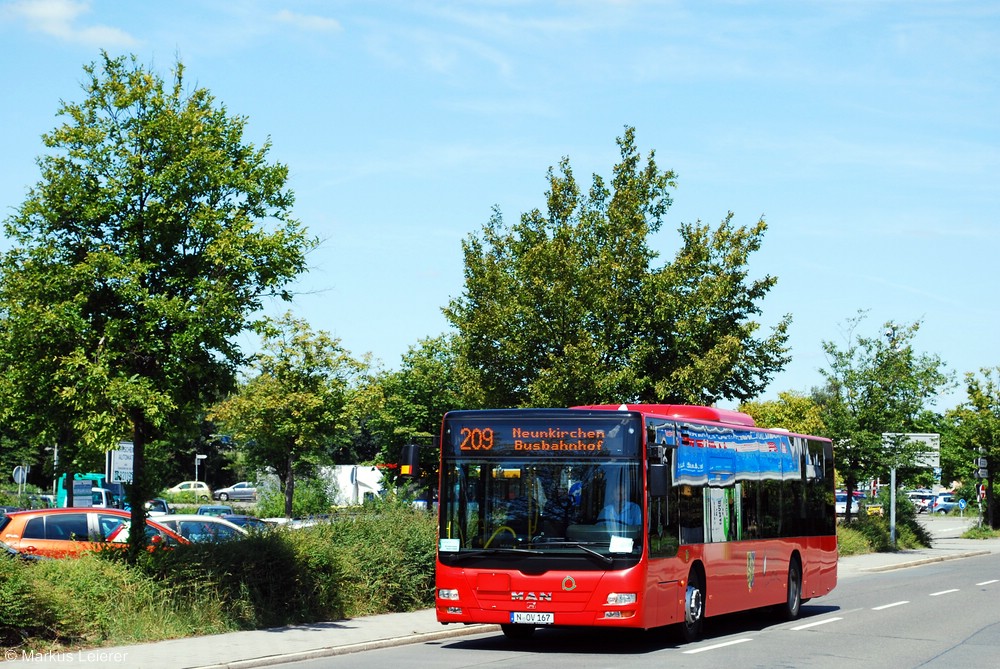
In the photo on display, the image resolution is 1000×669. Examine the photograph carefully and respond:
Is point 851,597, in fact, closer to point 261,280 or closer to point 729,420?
point 729,420

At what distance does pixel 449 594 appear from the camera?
15516mm

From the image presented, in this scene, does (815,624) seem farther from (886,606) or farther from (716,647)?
(716,647)

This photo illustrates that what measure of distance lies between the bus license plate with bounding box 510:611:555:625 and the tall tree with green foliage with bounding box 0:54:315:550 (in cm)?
486

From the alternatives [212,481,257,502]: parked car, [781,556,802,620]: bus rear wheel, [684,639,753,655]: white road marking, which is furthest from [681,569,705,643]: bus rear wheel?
[212,481,257,502]: parked car

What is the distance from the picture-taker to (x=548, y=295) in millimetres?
29047

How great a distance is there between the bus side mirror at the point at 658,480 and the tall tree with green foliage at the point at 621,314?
13.1 meters

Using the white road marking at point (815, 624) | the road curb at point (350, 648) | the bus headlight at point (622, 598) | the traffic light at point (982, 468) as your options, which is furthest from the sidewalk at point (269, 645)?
the traffic light at point (982, 468)

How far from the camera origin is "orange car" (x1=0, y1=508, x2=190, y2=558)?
20.2 m

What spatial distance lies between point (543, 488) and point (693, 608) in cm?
296

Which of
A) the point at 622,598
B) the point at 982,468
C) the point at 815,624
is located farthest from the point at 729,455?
the point at 982,468

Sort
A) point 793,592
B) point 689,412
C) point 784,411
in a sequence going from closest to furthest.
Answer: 1. point 689,412
2. point 793,592
3. point 784,411

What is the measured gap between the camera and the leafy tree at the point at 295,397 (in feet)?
150

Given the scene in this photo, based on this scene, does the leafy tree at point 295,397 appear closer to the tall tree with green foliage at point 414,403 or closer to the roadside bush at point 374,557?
the tall tree with green foliage at point 414,403

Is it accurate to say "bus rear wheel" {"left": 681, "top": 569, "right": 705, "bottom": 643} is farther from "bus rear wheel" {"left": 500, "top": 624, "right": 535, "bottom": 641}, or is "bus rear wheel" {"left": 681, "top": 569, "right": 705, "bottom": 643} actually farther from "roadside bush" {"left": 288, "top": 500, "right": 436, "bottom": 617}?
"roadside bush" {"left": 288, "top": 500, "right": 436, "bottom": 617}
